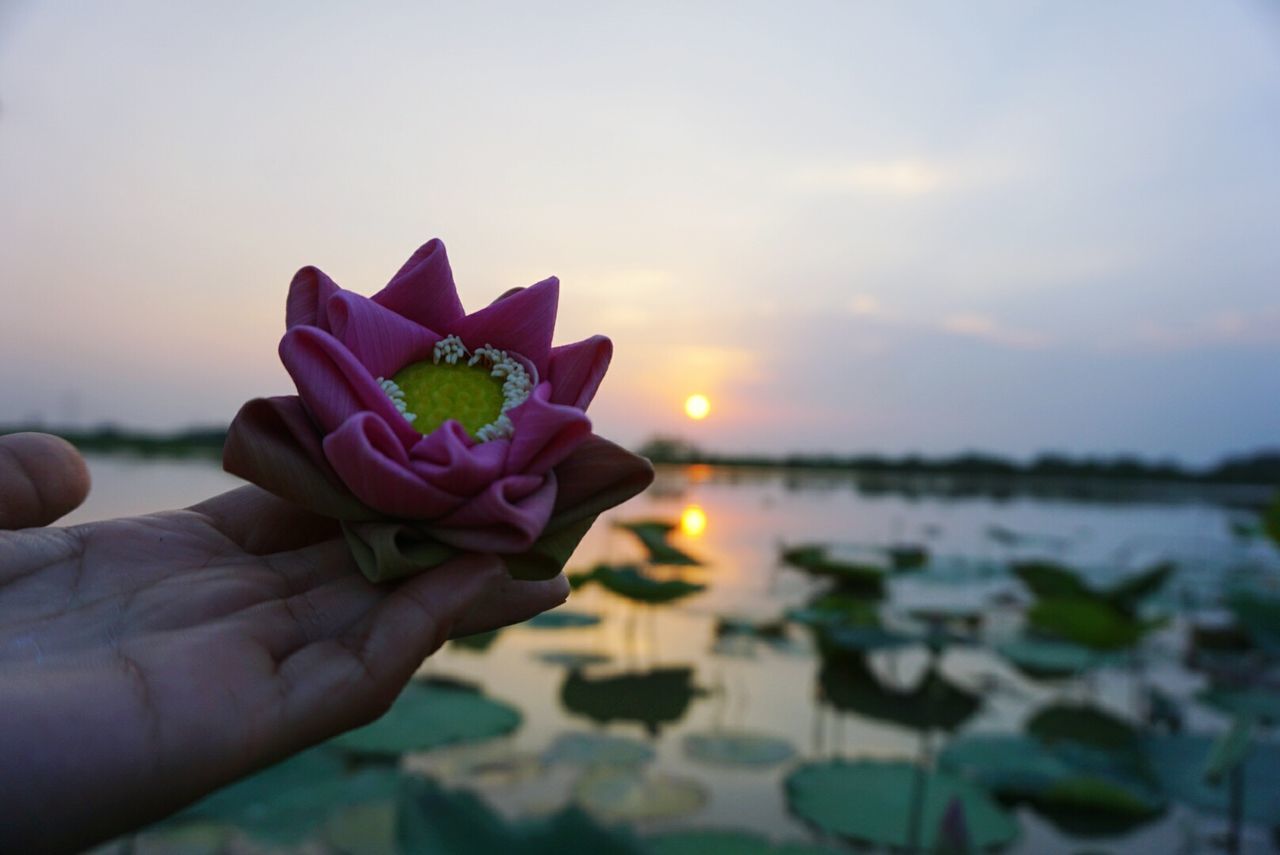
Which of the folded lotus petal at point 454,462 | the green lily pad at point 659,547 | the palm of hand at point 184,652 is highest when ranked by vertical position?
the folded lotus petal at point 454,462

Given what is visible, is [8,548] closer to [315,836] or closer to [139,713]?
[139,713]

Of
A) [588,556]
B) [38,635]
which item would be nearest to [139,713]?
[38,635]

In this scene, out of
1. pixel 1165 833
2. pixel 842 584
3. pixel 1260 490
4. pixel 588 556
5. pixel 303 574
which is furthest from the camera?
pixel 1260 490

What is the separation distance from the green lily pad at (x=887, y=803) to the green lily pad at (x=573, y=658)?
5.87 ft

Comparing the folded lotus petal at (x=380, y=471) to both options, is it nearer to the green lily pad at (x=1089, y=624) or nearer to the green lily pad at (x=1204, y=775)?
the green lily pad at (x=1204, y=775)

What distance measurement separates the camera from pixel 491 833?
7.18 feet

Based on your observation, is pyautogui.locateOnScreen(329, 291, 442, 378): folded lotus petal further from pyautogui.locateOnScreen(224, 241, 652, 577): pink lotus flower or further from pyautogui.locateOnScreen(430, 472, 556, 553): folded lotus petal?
pyautogui.locateOnScreen(430, 472, 556, 553): folded lotus petal

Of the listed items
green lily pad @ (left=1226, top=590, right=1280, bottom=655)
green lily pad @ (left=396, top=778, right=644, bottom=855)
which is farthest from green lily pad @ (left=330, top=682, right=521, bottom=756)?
green lily pad @ (left=1226, top=590, right=1280, bottom=655)

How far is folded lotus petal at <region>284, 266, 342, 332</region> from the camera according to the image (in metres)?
1.22

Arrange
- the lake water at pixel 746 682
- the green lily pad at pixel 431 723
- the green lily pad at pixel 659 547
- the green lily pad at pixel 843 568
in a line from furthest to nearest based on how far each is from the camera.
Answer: the green lily pad at pixel 843 568
the green lily pad at pixel 659 547
the lake water at pixel 746 682
the green lily pad at pixel 431 723

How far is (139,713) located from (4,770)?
0.42 ft

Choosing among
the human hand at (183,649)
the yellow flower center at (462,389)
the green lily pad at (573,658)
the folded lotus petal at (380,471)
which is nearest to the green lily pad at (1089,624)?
the green lily pad at (573,658)

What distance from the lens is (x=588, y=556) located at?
8.48 meters

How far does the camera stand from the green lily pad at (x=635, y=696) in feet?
13.0
